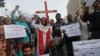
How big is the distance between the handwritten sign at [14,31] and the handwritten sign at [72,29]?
1308mm

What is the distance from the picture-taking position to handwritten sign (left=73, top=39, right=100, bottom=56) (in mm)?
10578

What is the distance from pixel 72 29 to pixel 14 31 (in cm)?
185

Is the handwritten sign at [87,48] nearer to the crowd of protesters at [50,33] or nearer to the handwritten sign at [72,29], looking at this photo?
→ the crowd of protesters at [50,33]

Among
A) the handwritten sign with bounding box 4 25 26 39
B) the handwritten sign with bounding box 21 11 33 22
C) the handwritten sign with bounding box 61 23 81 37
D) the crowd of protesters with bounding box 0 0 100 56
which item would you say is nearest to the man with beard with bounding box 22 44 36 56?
the crowd of protesters with bounding box 0 0 100 56

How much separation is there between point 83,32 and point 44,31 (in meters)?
1.41

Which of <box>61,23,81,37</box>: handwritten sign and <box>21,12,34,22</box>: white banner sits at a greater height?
<box>21,12,34,22</box>: white banner

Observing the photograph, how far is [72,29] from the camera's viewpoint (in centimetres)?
1227

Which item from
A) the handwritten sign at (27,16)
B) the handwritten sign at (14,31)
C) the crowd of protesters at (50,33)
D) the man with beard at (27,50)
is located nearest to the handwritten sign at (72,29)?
the crowd of protesters at (50,33)

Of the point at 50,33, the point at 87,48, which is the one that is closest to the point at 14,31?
the point at 50,33

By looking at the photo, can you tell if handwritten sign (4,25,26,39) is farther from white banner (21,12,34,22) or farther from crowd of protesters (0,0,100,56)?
white banner (21,12,34,22)

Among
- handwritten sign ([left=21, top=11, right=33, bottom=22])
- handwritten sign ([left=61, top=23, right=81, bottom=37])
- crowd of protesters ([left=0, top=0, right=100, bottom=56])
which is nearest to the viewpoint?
crowd of protesters ([left=0, top=0, right=100, bottom=56])

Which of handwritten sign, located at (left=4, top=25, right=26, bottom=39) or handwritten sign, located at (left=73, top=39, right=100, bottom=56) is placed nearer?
handwritten sign, located at (left=73, top=39, right=100, bottom=56)

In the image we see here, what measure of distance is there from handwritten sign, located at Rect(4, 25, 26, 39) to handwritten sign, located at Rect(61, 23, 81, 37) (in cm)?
131

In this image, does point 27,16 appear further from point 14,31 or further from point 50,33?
point 14,31
